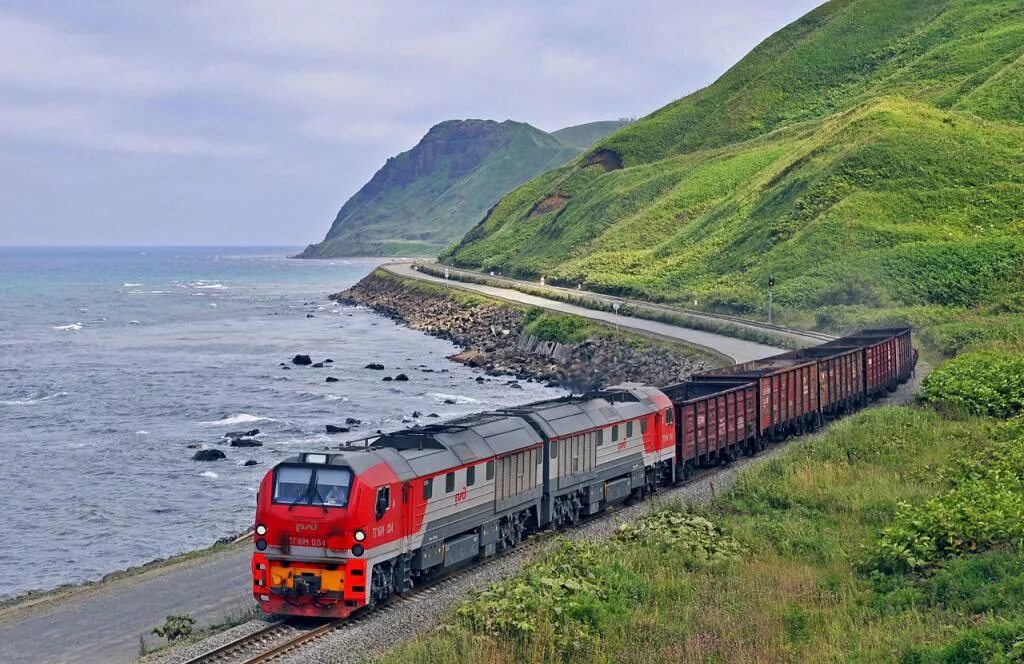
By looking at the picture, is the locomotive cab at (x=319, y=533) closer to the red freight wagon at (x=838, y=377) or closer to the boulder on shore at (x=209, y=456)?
the red freight wagon at (x=838, y=377)

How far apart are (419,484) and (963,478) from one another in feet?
46.9

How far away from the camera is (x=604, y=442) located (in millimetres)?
33375

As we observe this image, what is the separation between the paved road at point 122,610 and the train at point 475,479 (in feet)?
17.1

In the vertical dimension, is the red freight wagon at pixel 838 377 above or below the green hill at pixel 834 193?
below

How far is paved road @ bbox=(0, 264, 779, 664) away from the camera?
1029 inches

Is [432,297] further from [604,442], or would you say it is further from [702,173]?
[604,442]

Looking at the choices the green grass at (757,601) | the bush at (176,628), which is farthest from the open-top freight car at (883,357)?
the bush at (176,628)

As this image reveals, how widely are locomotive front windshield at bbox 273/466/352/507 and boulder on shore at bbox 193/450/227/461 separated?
31662mm

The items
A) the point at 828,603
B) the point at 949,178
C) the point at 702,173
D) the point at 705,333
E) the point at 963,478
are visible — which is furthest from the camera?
the point at 702,173

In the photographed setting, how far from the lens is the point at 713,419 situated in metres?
40.0

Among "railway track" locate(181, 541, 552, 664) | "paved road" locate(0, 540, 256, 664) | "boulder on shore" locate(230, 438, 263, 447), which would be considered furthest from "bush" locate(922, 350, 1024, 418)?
"boulder on shore" locate(230, 438, 263, 447)

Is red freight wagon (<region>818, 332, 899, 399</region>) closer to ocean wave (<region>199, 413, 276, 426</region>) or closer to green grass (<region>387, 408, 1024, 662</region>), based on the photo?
green grass (<region>387, 408, 1024, 662</region>)

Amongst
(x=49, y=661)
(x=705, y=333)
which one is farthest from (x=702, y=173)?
(x=49, y=661)

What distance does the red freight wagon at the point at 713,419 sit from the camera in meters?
38.6
